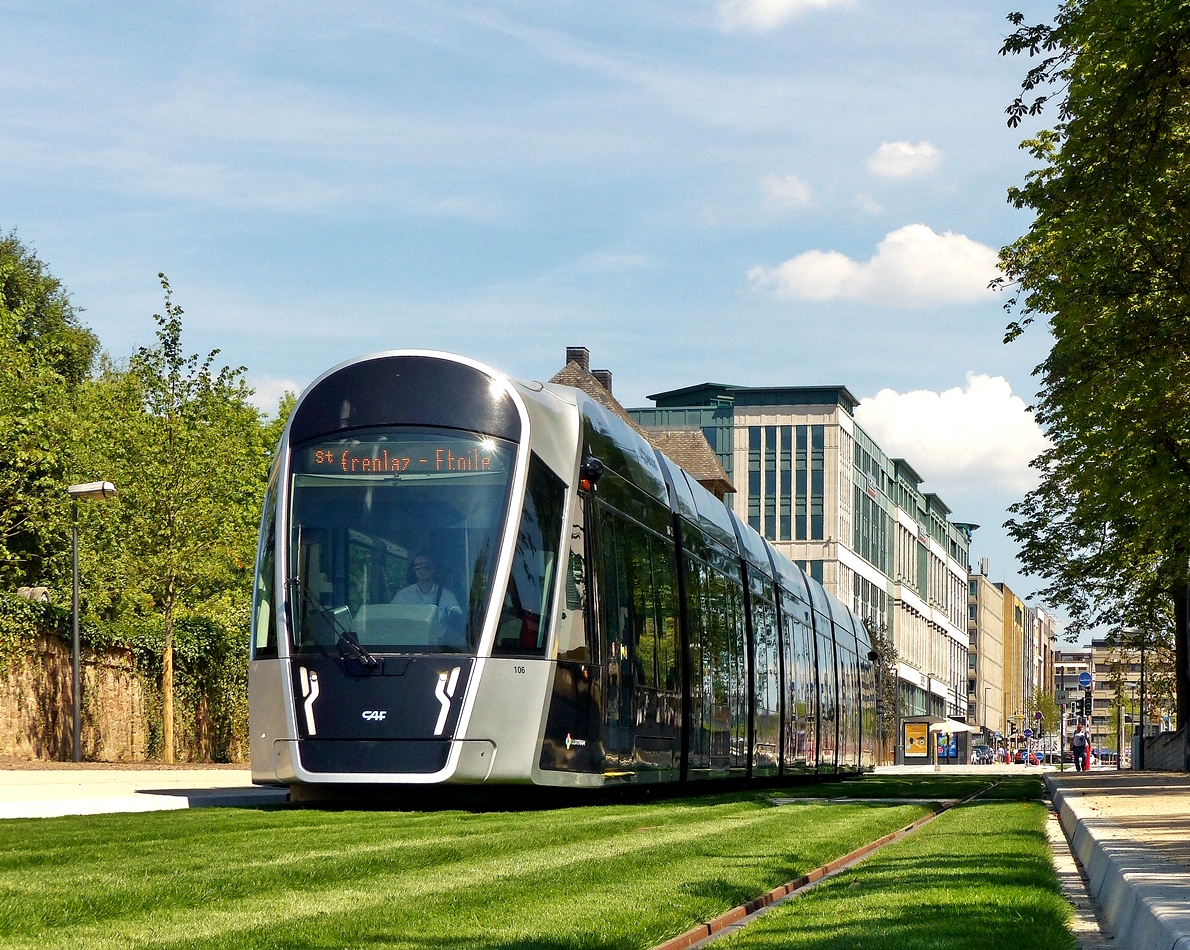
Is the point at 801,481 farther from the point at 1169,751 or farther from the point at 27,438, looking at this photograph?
the point at 27,438

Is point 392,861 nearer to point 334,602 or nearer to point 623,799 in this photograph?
point 334,602

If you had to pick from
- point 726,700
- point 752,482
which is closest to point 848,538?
point 752,482

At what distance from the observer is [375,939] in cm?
605

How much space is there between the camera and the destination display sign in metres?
15.0

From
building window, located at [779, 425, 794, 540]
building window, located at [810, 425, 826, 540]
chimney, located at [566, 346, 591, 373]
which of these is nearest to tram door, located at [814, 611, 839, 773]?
chimney, located at [566, 346, 591, 373]

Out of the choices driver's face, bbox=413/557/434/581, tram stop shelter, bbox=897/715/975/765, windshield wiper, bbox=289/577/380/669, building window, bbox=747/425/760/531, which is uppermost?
building window, bbox=747/425/760/531

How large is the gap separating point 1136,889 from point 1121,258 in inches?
603

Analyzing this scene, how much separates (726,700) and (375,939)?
15893 mm

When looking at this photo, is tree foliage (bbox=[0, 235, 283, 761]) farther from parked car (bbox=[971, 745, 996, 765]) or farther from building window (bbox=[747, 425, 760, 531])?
parked car (bbox=[971, 745, 996, 765])

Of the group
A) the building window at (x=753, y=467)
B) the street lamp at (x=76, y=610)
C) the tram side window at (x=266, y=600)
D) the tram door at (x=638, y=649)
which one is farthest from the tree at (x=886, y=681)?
the tram side window at (x=266, y=600)

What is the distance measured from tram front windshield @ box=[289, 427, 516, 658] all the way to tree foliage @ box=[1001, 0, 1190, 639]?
7.17 m

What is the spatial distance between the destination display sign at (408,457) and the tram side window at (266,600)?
64 cm

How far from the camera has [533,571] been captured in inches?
585

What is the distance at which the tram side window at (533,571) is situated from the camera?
14617mm
